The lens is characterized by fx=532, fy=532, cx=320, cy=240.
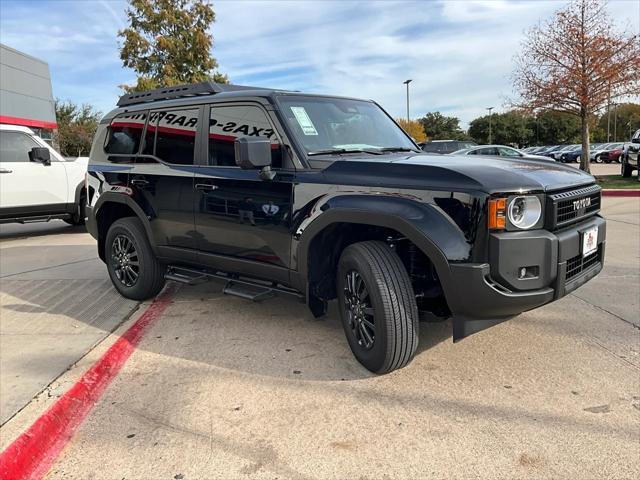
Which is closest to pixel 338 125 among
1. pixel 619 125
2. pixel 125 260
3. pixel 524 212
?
pixel 524 212

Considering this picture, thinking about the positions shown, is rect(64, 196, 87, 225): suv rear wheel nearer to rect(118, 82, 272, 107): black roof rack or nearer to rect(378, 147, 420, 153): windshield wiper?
rect(118, 82, 272, 107): black roof rack

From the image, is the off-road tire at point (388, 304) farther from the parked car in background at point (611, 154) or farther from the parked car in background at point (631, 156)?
the parked car in background at point (611, 154)

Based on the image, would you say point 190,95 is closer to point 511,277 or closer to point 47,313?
point 47,313

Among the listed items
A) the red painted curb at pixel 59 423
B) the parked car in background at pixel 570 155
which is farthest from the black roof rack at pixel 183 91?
the parked car in background at pixel 570 155

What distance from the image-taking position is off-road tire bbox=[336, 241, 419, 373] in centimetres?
313

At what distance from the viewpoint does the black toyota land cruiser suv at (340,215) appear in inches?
113

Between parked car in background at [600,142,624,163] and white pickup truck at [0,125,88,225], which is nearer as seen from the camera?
white pickup truck at [0,125,88,225]

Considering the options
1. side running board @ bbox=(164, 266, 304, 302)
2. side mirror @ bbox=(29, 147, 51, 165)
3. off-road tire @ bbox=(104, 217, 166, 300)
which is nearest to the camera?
side running board @ bbox=(164, 266, 304, 302)

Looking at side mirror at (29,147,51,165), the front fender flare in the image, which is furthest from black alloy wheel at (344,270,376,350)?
side mirror at (29,147,51,165)

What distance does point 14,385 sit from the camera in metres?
3.41

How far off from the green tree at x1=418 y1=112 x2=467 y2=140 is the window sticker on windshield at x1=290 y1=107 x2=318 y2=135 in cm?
8342

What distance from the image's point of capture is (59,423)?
295cm

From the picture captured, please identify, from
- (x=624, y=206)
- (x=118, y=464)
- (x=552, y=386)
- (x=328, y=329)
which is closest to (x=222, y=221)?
(x=328, y=329)

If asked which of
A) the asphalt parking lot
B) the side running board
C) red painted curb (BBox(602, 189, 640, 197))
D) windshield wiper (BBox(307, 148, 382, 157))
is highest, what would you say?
windshield wiper (BBox(307, 148, 382, 157))
